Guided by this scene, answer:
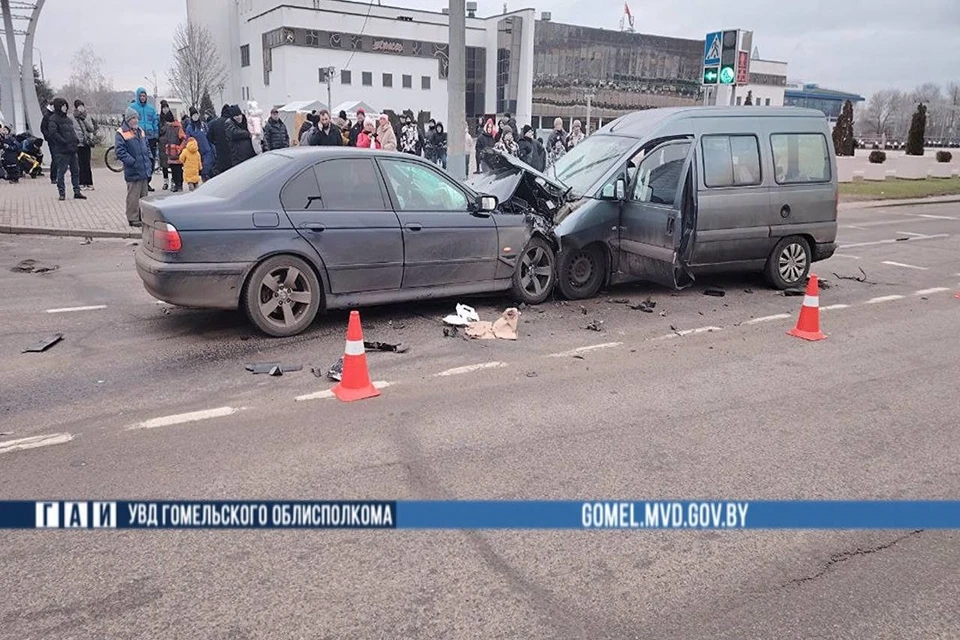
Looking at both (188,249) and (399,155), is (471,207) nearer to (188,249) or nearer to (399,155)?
(399,155)

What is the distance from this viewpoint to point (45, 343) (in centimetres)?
621

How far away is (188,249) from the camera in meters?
6.04

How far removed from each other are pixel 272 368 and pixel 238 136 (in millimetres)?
9270

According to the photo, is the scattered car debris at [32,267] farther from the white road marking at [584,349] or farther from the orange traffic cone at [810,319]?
the orange traffic cone at [810,319]

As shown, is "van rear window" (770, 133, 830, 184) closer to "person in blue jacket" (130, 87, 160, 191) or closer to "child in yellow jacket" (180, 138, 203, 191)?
"child in yellow jacket" (180, 138, 203, 191)

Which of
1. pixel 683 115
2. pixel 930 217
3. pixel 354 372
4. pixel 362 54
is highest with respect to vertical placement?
pixel 362 54

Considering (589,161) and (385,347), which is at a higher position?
(589,161)

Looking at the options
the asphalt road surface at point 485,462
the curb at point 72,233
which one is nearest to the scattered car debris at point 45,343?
the asphalt road surface at point 485,462

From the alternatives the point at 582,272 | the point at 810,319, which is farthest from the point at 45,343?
the point at 810,319

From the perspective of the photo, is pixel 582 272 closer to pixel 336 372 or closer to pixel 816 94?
pixel 336 372

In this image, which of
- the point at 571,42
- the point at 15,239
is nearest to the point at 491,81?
the point at 571,42

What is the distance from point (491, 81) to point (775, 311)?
7112 centimetres

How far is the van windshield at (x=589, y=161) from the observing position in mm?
8453

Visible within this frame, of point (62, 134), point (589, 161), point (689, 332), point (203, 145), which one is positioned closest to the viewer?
point (689, 332)
